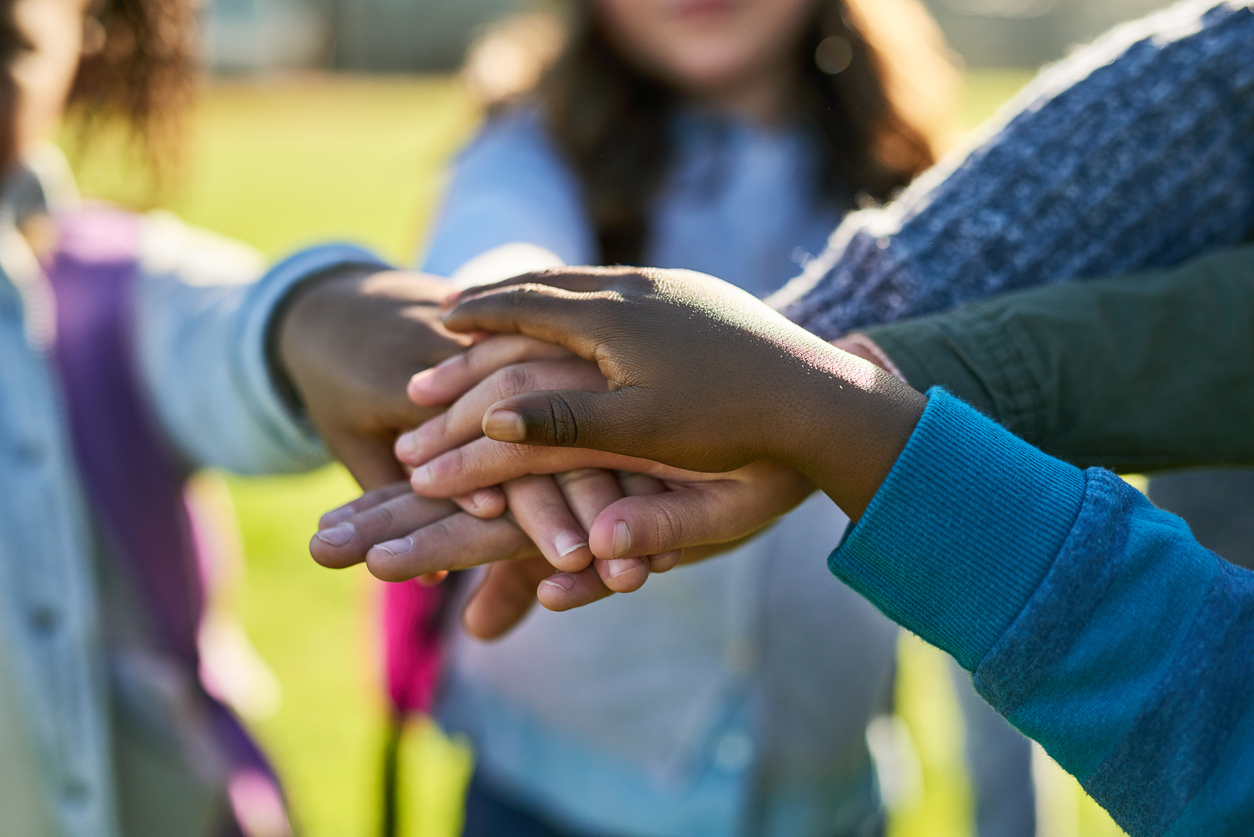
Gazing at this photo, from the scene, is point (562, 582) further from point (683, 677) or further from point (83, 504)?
point (83, 504)

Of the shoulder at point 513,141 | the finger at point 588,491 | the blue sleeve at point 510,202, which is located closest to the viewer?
the finger at point 588,491

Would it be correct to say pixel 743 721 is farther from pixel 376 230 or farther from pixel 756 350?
pixel 376 230

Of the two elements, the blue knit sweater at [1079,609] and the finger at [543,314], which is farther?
the finger at [543,314]

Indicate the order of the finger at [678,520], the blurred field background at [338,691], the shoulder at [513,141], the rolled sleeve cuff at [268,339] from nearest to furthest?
the finger at [678,520], the rolled sleeve cuff at [268,339], the shoulder at [513,141], the blurred field background at [338,691]

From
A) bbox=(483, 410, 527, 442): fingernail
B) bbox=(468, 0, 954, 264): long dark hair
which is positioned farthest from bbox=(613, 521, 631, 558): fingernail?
bbox=(468, 0, 954, 264): long dark hair

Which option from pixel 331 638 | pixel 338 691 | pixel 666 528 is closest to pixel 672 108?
pixel 666 528

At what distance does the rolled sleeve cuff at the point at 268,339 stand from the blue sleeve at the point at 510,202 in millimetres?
114

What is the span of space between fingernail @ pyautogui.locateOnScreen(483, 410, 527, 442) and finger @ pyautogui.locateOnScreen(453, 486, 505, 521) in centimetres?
16

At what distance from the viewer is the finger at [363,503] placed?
2.85ft

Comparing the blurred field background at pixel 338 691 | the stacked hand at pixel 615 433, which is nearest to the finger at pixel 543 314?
the stacked hand at pixel 615 433

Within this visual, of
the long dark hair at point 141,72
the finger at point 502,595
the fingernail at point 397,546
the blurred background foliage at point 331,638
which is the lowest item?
the blurred background foliage at point 331,638

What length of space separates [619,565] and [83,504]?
842mm

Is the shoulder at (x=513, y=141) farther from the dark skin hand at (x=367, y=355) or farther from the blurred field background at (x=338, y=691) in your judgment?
the dark skin hand at (x=367, y=355)

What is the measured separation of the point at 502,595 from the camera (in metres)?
1.01
